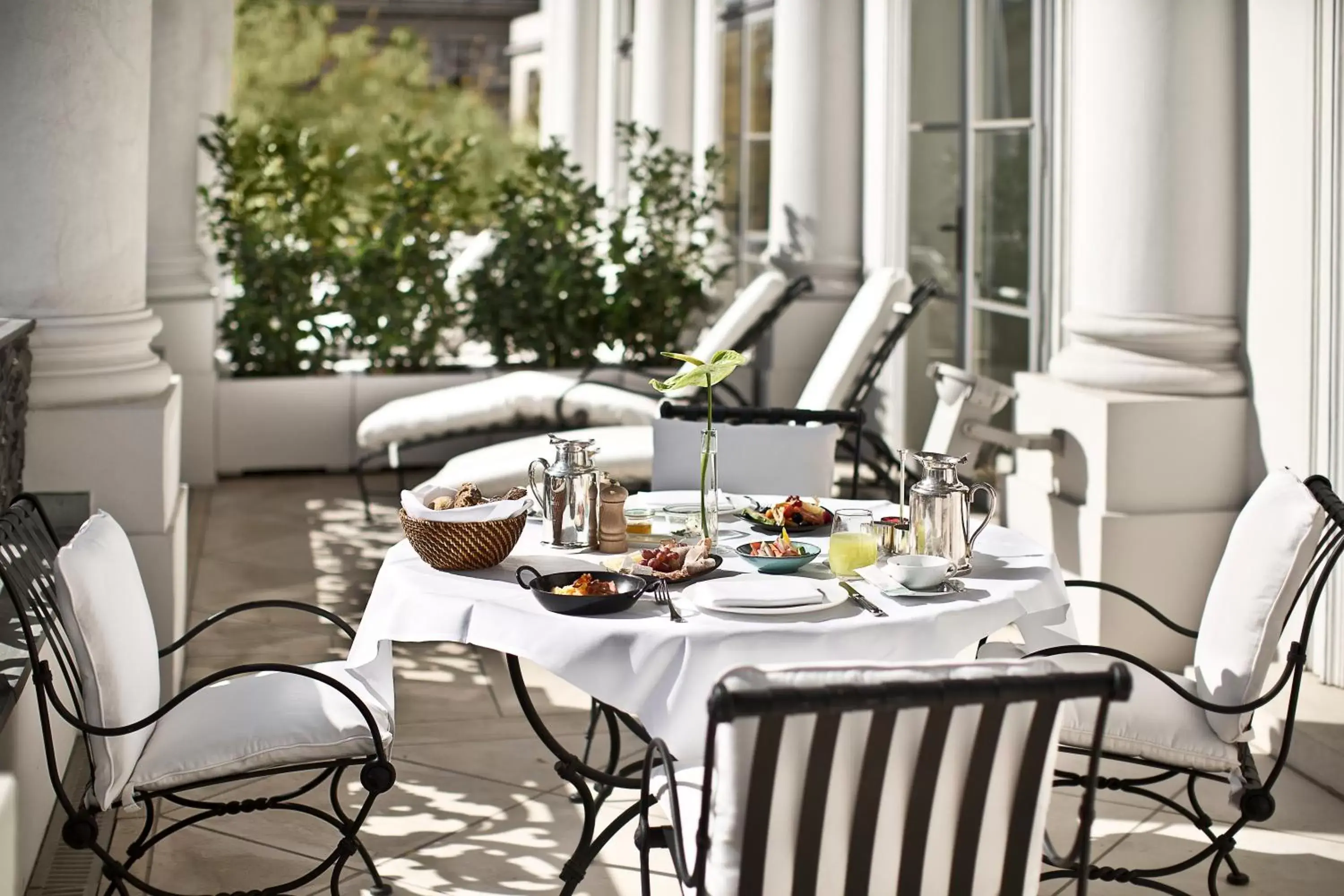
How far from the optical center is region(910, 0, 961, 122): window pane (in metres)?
6.82

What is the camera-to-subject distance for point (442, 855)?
3244mm

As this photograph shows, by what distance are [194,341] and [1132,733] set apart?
18.9ft

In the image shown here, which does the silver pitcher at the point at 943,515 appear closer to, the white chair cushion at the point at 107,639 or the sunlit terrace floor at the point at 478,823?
the sunlit terrace floor at the point at 478,823

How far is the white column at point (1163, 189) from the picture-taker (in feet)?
14.0

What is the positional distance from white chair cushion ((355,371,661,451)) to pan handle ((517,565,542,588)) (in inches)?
144

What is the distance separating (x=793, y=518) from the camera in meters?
3.16

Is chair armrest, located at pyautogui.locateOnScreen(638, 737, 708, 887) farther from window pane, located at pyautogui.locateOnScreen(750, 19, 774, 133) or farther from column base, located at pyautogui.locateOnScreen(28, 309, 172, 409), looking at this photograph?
window pane, located at pyautogui.locateOnScreen(750, 19, 774, 133)

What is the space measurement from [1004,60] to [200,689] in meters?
4.63

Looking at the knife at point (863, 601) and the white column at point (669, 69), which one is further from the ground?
the white column at point (669, 69)

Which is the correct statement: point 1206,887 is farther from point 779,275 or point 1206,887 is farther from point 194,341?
point 194,341

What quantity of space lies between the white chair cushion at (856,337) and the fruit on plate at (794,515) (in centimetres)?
257

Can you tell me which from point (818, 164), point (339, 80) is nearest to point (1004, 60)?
point (818, 164)

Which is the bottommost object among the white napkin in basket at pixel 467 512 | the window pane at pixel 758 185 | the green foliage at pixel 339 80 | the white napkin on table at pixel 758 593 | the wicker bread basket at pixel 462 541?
the white napkin on table at pixel 758 593

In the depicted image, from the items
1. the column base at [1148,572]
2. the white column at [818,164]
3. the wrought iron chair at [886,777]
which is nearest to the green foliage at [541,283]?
the white column at [818,164]
